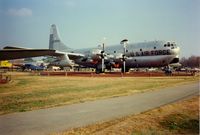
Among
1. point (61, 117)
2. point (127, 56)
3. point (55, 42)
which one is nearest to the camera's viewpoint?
point (61, 117)

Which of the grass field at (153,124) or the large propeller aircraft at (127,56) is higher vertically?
the large propeller aircraft at (127,56)

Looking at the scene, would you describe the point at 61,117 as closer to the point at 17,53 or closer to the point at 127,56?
the point at 17,53

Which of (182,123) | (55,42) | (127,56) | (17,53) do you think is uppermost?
(55,42)

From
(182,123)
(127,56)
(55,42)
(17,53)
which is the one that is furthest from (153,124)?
(55,42)

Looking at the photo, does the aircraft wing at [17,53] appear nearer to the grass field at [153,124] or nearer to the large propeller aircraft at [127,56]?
the grass field at [153,124]

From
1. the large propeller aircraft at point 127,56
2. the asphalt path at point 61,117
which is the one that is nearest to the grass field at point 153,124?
the asphalt path at point 61,117

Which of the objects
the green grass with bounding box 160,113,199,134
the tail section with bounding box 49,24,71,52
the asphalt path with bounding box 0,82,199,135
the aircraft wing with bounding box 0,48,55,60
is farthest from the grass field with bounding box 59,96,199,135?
the tail section with bounding box 49,24,71,52

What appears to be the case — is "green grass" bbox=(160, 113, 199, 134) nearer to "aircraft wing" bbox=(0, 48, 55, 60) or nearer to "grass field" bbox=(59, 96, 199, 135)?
"grass field" bbox=(59, 96, 199, 135)

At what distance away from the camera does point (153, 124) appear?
35.7ft

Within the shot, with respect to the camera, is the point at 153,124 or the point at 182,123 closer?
the point at 153,124

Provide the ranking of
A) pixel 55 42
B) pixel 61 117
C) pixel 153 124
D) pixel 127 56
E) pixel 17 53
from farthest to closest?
pixel 55 42 < pixel 127 56 < pixel 61 117 < pixel 153 124 < pixel 17 53

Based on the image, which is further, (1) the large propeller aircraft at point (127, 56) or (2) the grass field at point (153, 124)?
(1) the large propeller aircraft at point (127, 56)

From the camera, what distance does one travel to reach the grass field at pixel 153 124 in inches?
371

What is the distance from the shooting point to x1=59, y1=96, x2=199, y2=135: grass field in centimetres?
942
